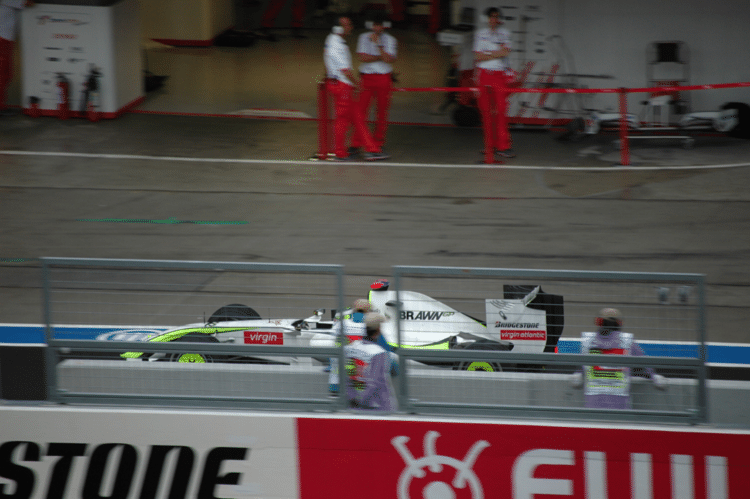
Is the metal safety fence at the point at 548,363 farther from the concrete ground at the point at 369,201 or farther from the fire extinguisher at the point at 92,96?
the fire extinguisher at the point at 92,96

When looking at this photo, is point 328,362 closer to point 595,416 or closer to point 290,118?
point 595,416

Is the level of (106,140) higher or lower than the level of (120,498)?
higher

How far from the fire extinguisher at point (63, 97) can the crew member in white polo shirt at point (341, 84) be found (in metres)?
5.68

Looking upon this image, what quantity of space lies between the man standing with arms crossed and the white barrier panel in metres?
13.0

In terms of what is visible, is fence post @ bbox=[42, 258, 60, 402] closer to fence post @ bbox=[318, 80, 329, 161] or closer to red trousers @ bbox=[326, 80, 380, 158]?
red trousers @ bbox=[326, 80, 380, 158]

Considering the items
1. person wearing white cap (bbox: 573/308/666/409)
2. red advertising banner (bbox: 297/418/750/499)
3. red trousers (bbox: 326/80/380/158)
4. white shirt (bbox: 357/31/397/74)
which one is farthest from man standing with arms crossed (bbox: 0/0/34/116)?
person wearing white cap (bbox: 573/308/666/409)

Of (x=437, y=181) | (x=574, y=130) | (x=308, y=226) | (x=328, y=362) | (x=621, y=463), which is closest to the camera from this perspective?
(x=621, y=463)

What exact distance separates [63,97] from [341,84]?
20.0ft

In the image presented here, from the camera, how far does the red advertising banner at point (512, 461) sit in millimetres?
5215

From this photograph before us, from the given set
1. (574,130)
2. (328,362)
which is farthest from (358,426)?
(574,130)

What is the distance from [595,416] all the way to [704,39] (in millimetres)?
12760

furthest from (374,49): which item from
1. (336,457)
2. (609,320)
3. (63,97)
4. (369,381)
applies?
(336,457)

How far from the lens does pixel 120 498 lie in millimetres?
5590

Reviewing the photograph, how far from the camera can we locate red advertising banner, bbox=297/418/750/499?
5.21 meters
